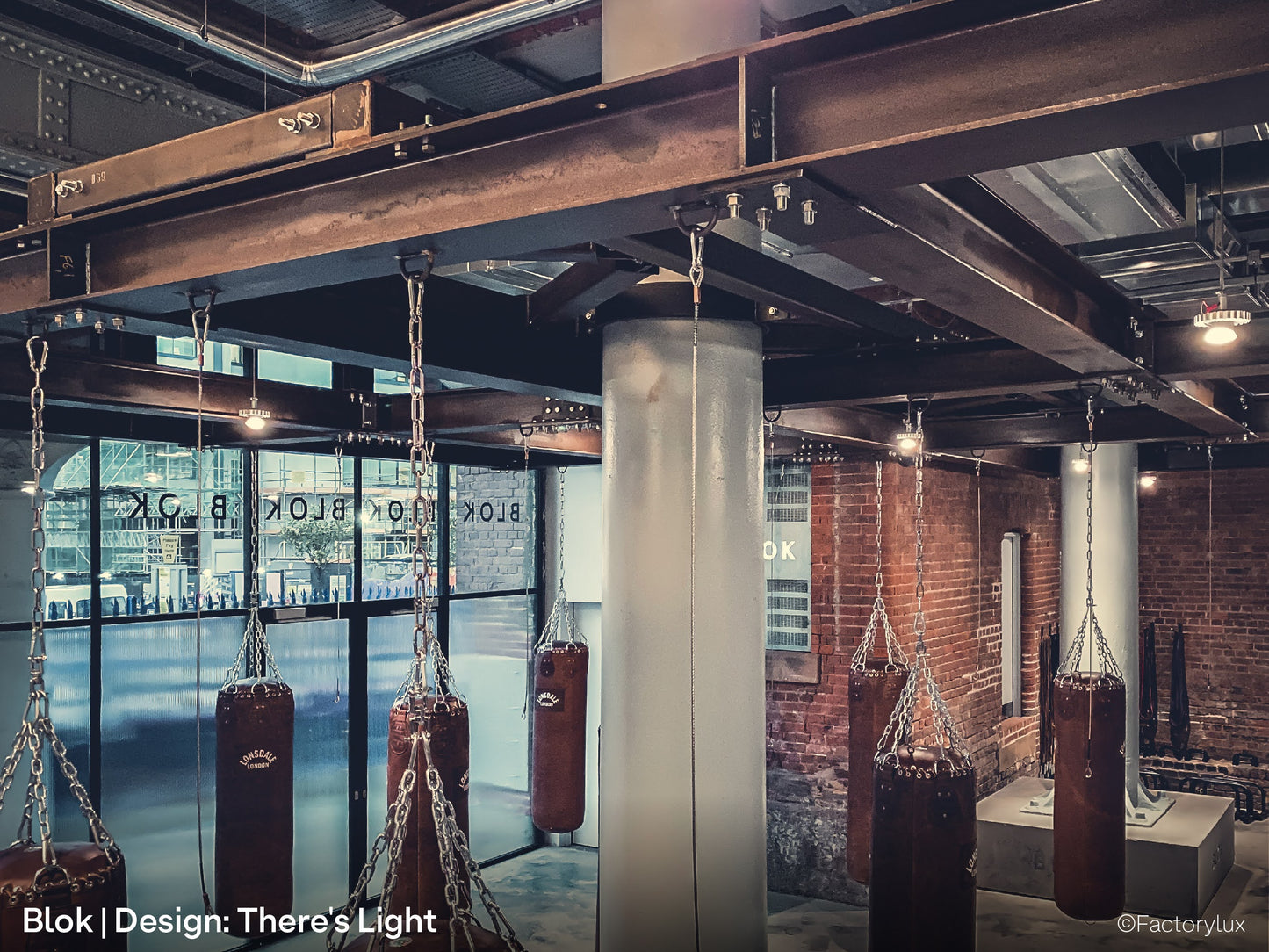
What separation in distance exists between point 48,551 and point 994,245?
18.4ft

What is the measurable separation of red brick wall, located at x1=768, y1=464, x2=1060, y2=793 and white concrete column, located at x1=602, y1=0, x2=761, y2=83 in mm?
5726

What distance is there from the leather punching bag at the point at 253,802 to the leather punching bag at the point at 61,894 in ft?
5.72

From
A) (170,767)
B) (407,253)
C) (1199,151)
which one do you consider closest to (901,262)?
(407,253)

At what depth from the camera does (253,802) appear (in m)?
4.53

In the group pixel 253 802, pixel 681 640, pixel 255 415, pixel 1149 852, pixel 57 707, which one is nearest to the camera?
pixel 681 640

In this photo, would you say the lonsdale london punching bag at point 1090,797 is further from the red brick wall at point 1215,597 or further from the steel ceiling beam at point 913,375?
the red brick wall at point 1215,597

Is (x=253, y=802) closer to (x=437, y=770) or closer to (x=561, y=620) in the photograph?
(x=437, y=770)

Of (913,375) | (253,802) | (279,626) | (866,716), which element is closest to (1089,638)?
(866,716)

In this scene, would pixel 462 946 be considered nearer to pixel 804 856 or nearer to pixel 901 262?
pixel 901 262

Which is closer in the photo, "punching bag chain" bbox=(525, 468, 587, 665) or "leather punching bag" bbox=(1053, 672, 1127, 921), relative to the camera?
"leather punching bag" bbox=(1053, 672, 1127, 921)

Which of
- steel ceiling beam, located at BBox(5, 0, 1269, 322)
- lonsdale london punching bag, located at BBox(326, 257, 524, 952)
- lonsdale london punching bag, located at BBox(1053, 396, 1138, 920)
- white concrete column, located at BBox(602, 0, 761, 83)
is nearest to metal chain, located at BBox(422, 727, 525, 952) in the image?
lonsdale london punching bag, located at BBox(326, 257, 524, 952)

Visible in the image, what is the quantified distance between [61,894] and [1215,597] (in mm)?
10758

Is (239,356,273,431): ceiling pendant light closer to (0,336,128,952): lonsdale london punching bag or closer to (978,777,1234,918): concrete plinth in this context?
(0,336,128,952): lonsdale london punching bag

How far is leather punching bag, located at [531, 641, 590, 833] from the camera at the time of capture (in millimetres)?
6859
